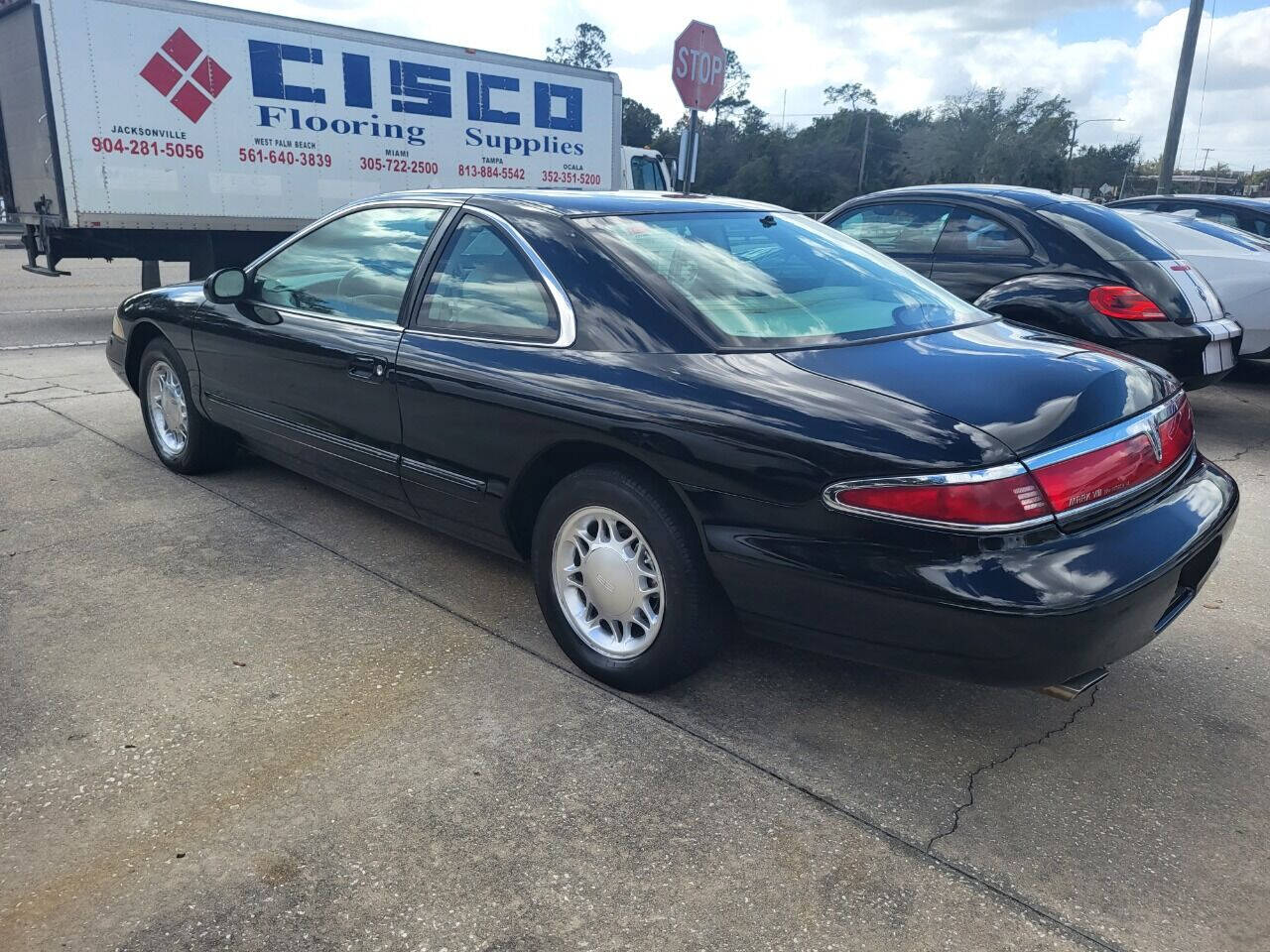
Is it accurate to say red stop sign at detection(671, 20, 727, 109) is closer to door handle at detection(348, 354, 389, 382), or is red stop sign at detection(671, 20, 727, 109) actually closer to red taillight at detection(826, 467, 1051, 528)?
door handle at detection(348, 354, 389, 382)

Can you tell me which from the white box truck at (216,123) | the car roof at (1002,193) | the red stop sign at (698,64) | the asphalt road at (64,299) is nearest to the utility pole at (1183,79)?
the red stop sign at (698,64)

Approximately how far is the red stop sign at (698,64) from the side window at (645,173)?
185 inches

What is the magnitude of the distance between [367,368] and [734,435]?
1677mm

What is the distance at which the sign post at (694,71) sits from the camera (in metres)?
10.6

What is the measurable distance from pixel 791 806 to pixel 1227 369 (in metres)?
5.02

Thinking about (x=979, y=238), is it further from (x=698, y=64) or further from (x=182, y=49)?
(x=182, y=49)

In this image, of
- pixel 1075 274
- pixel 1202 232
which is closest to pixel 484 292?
pixel 1075 274

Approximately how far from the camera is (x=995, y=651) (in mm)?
2338

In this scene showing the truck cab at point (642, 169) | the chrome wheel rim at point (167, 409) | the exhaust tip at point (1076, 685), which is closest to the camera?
the exhaust tip at point (1076, 685)

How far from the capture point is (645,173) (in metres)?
16.2

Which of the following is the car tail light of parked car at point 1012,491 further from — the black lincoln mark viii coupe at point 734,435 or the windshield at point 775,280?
the windshield at point 775,280

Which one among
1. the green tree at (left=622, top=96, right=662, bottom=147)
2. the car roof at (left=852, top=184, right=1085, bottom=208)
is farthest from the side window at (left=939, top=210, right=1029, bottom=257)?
the green tree at (left=622, top=96, right=662, bottom=147)

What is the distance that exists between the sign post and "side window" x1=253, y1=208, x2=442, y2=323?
22.0 ft

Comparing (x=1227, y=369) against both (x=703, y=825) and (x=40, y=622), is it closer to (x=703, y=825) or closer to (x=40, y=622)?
(x=703, y=825)
